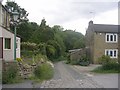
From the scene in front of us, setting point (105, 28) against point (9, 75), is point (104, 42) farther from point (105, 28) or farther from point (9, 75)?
point (9, 75)

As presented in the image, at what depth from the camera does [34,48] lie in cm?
4181

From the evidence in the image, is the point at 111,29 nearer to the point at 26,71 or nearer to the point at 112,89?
the point at 26,71

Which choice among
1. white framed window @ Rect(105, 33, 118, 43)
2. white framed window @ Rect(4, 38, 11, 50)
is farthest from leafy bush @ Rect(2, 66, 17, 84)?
white framed window @ Rect(105, 33, 118, 43)

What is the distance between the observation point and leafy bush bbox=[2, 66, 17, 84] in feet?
56.2

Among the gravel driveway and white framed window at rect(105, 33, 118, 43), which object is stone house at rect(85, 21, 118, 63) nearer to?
white framed window at rect(105, 33, 118, 43)

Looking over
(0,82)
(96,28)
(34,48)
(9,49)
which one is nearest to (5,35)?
(9,49)

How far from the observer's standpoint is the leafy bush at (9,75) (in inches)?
674

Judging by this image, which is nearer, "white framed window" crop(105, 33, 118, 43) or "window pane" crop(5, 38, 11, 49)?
"window pane" crop(5, 38, 11, 49)

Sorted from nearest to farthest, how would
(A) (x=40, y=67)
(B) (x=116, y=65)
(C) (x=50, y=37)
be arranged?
(A) (x=40, y=67) < (B) (x=116, y=65) < (C) (x=50, y=37)

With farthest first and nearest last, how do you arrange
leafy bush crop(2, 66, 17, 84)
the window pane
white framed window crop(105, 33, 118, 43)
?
1. white framed window crop(105, 33, 118, 43)
2. the window pane
3. leafy bush crop(2, 66, 17, 84)

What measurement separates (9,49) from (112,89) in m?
14.8

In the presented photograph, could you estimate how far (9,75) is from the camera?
17.8 metres

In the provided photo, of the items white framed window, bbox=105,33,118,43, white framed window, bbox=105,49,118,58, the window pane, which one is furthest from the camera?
white framed window, bbox=105,49,118,58

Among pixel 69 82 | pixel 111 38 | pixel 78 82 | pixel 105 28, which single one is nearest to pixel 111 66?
pixel 78 82
